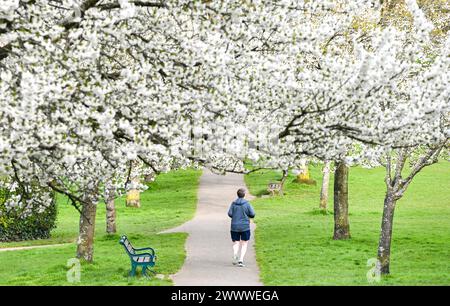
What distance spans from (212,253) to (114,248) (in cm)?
488

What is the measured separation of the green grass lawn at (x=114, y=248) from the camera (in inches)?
787

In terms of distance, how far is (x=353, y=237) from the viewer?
2970cm

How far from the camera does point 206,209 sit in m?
41.6

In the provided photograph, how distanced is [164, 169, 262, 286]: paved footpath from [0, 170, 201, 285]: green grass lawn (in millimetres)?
488

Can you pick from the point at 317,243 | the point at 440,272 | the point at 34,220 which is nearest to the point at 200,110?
the point at 440,272

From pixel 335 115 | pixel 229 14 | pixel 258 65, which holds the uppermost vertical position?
pixel 229 14

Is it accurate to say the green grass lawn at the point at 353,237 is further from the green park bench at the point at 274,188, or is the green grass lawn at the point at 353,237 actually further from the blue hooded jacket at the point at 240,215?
the blue hooded jacket at the point at 240,215

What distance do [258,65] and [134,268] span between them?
7772mm

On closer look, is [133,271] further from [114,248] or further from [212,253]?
[114,248]

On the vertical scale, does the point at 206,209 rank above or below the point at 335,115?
below

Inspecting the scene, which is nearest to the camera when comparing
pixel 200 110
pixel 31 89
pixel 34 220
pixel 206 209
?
pixel 31 89

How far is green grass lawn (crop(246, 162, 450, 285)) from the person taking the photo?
20375mm

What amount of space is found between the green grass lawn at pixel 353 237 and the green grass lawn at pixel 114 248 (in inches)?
125
